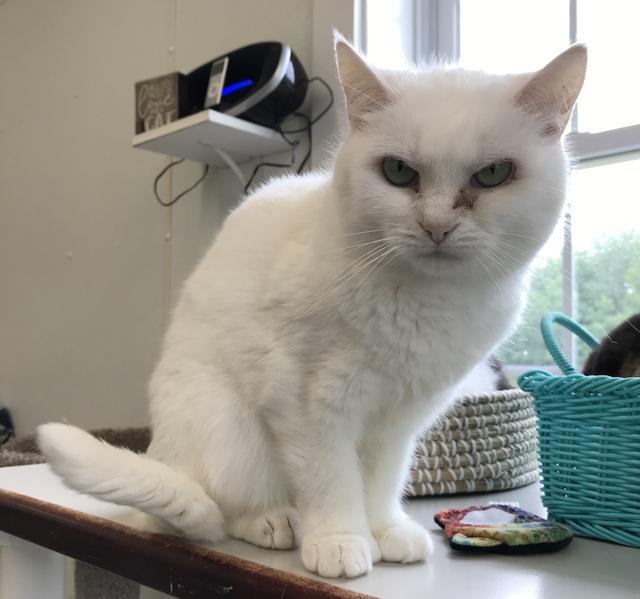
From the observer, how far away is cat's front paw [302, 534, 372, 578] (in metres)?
0.73

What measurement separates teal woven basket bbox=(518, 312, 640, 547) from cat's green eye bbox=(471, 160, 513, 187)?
0.94ft

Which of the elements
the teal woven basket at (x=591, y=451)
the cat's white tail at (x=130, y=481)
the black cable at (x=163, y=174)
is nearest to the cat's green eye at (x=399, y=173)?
the teal woven basket at (x=591, y=451)

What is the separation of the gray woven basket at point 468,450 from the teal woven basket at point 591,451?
21 centimetres

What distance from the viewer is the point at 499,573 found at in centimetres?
75

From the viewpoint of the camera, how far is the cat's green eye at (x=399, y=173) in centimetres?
76

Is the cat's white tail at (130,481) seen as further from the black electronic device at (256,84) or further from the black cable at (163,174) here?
the black cable at (163,174)

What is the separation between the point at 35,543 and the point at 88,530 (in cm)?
15

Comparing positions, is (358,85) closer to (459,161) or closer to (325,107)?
(459,161)

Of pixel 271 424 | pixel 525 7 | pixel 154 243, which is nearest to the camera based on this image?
pixel 271 424

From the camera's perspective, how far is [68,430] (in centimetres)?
77

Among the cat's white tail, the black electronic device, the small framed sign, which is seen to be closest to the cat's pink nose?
the cat's white tail

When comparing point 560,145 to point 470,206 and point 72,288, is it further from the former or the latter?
point 72,288

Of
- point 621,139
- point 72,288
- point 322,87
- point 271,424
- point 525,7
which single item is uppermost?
point 525,7

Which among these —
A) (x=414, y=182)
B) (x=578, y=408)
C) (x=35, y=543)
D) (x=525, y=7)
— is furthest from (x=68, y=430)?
(x=525, y=7)
